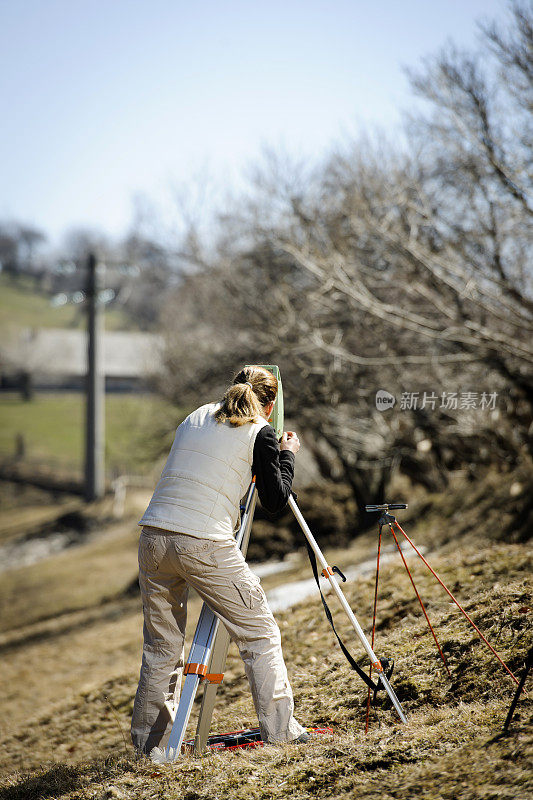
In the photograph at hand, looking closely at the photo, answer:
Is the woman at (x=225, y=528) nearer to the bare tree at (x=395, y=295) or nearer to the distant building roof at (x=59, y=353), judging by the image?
the bare tree at (x=395, y=295)

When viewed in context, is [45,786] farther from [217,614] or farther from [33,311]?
[33,311]

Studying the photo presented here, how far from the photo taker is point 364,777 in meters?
3.15

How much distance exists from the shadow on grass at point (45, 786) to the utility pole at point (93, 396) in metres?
16.9

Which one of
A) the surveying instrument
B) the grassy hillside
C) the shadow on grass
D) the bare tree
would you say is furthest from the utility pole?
the surveying instrument

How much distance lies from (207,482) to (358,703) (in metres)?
1.76

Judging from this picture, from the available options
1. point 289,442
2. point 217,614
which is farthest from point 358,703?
point 289,442

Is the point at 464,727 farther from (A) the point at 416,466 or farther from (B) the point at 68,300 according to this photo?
(B) the point at 68,300

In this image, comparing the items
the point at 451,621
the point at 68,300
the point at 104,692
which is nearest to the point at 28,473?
the point at 68,300

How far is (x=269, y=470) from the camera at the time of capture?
3486mm

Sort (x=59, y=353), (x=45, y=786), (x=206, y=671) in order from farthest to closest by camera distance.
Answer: (x=59, y=353) < (x=45, y=786) < (x=206, y=671)

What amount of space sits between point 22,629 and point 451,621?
31.0ft

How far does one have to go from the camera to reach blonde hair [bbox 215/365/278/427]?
11.5 feet

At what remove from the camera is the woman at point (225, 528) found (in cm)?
344

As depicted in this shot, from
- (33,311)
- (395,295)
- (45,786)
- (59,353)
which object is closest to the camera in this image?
(45,786)
